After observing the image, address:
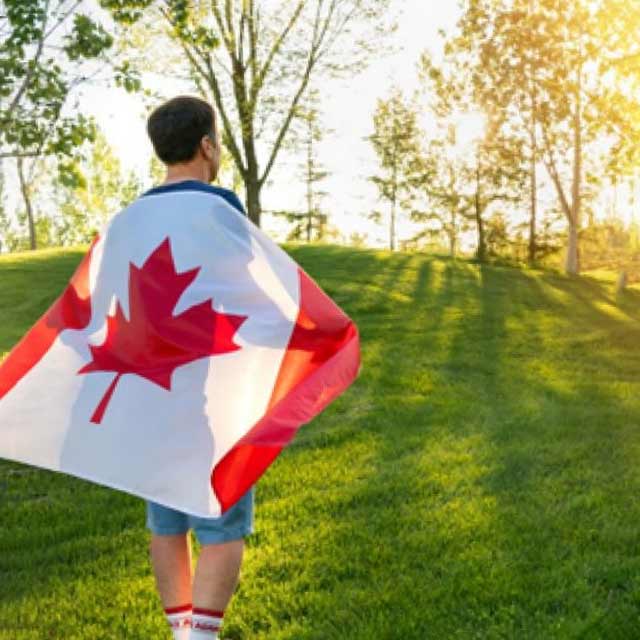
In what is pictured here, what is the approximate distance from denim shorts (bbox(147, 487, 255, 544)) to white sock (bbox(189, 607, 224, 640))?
0.27 meters

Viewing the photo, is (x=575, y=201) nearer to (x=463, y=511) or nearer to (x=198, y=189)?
(x=463, y=511)

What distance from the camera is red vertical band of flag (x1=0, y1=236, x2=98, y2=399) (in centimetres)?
434

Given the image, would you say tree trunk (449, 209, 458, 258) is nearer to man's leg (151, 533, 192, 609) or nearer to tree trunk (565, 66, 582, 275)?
tree trunk (565, 66, 582, 275)

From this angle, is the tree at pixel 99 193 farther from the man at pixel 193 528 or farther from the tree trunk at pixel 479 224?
the man at pixel 193 528

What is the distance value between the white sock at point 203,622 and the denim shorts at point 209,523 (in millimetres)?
272

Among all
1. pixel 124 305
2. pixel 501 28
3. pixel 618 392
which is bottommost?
pixel 618 392

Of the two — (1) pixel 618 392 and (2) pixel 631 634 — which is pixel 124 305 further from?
(1) pixel 618 392

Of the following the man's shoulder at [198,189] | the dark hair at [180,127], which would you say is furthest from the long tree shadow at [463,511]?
the dark hair at [180,127]

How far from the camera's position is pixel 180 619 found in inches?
156

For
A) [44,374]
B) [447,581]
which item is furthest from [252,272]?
[447,581]

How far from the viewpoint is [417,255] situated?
3172 cm

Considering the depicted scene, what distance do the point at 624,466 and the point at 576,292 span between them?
16656 millimetres

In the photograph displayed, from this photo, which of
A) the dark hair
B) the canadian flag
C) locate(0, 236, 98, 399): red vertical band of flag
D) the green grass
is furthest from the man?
the green grass

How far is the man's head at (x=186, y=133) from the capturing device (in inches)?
154
